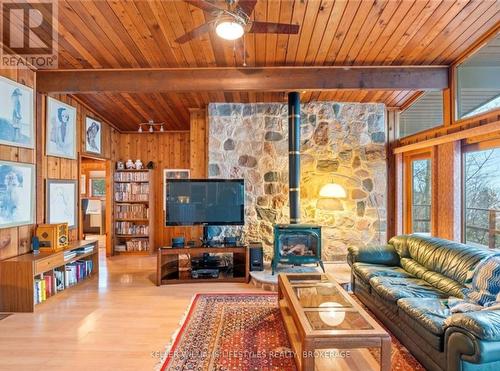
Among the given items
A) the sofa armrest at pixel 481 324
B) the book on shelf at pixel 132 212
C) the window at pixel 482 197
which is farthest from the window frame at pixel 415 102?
the book on shelf at pixel 132 212

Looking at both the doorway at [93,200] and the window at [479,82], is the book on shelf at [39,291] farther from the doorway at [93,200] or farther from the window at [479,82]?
the window at [479,82]

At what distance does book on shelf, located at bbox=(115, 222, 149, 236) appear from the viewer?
627cm

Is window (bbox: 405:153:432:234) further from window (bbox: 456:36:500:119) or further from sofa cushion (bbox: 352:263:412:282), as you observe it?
sofa cushion (bbox: 352:263:412:282)

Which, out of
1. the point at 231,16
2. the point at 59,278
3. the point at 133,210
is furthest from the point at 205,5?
the point at 133,210

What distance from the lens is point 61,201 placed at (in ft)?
14.7

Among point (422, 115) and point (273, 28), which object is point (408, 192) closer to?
point (422, 115)

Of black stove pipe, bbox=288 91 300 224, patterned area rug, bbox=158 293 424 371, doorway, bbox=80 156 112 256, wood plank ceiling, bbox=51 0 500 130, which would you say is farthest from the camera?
doorway, bbox=80 156 112 256

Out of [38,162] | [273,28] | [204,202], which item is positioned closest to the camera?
[273,28]

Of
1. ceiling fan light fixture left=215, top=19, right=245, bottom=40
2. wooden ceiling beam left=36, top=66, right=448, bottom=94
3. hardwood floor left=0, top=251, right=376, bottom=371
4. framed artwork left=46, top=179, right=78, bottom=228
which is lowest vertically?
hardwood floor left=0, top=251, right=376, bottom=371

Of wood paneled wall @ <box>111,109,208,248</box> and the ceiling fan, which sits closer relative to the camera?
the ceiling fan

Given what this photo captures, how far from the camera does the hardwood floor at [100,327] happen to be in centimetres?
240

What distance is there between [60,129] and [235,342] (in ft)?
12.6

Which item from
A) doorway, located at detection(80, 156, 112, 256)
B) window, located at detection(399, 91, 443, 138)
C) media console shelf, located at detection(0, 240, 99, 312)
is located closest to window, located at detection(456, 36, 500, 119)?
window, located at detection(399, 91, 443, 138)

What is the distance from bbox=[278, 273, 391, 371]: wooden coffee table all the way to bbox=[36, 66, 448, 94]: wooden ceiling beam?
237 cm
